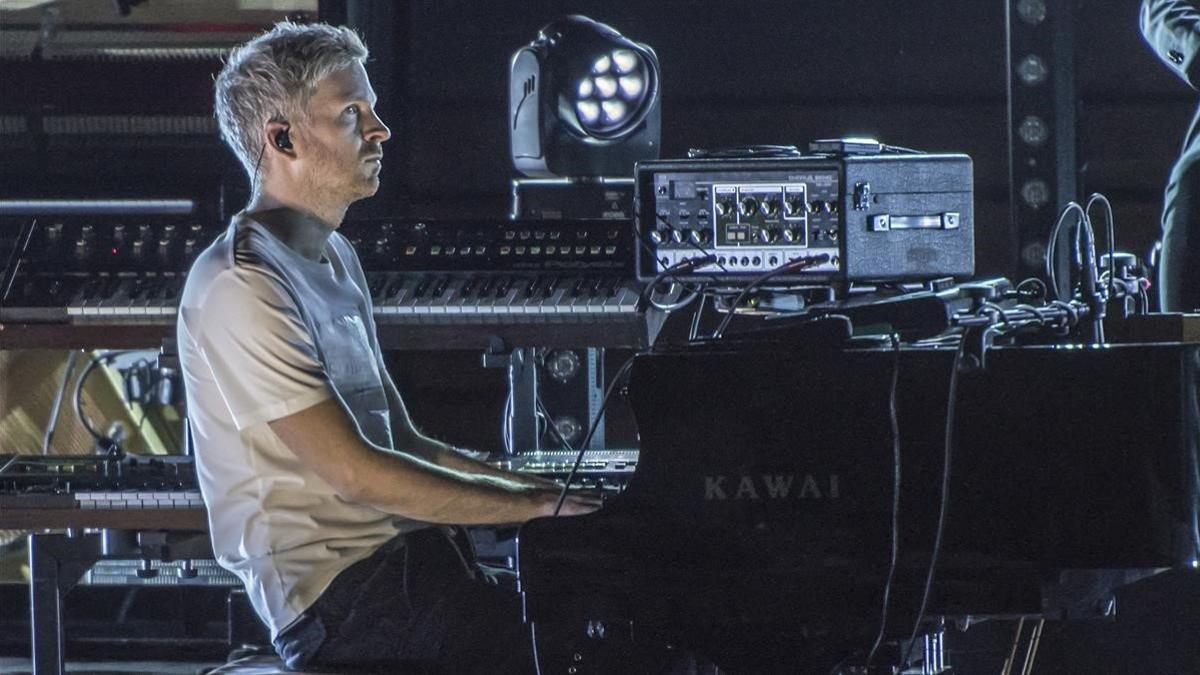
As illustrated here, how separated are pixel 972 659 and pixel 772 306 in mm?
1417

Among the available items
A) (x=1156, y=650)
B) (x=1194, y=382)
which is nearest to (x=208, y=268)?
(x=1194, y=382)

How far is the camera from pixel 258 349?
2.35 m

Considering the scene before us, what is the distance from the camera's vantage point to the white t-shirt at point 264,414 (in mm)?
2354

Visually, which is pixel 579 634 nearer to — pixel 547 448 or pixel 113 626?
pixel 547 448

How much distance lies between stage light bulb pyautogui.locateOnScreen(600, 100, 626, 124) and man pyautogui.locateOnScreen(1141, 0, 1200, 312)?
150cm

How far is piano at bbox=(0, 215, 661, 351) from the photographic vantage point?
11.9ft

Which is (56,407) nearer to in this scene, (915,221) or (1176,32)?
(915,221)

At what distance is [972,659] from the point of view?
14.4ft

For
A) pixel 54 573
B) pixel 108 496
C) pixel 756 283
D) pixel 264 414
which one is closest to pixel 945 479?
pixel 756 283

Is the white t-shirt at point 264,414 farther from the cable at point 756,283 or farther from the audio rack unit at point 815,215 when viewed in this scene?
the audio rack unit at point 815,215

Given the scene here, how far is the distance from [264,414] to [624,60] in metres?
1.85

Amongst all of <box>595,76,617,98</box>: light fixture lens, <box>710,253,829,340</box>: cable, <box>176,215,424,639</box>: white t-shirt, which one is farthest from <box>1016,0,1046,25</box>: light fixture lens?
<box>176,215,424,639</box>: white t-shirt

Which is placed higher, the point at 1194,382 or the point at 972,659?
the point at 1194,382

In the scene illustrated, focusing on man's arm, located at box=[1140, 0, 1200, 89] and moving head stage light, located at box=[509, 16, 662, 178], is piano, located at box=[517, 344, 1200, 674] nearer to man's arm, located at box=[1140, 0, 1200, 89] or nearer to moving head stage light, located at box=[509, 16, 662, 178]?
moving head stage light, located at box=[509, 16, 662, 178]
